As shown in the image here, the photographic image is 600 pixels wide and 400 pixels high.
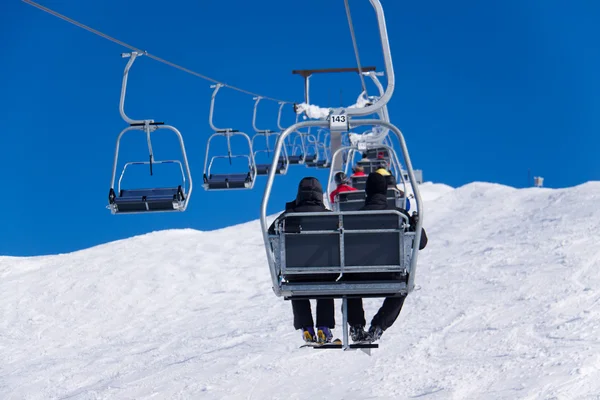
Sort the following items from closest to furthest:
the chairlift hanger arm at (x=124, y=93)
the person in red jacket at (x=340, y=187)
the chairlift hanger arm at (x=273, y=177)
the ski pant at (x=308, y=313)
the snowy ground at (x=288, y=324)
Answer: the chairlift hanger arm at (x=273, y=177), the ski pant at (x=308, y=313), the chairlift hanger arm at (x=124, y=93), the snowy ground at (x=288, y=324), the person in red jacket at (x=340, y=187)

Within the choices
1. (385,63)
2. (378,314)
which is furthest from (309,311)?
(385,63)

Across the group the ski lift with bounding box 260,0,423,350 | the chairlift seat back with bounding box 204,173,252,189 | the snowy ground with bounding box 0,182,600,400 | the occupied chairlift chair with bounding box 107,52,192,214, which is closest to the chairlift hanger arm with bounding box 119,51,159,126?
the occupied chairlift chair with bounding box 107,52,192,214

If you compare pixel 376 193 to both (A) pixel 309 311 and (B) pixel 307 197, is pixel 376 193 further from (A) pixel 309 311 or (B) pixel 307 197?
(A) pixel 309 311

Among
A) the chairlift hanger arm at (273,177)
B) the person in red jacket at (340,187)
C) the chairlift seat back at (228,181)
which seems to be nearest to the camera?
the chairlift hanger arm at (273,177)

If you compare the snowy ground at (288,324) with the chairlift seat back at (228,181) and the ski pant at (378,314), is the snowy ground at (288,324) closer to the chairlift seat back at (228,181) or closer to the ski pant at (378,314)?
the chairlift seat back at (228,181)

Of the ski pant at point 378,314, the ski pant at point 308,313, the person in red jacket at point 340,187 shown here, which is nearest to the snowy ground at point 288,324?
the person in red jacket at point 340,187

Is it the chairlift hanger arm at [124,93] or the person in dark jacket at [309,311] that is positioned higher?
the chairlift hanger arm at [124,93]

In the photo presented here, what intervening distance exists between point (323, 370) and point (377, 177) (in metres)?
4.78

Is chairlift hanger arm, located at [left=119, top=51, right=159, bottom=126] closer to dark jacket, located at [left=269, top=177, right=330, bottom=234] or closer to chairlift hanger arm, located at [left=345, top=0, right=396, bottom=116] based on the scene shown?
dark jacket, located at [left=269, top=177, right=330, bottom=234]

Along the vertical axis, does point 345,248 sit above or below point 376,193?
below

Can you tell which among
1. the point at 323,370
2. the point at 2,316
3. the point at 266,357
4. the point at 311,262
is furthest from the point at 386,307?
the point at 2,316

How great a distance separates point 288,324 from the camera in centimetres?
1304

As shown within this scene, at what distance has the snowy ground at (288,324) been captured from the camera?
9867 millimetres

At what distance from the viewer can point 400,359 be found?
34.2 ft
